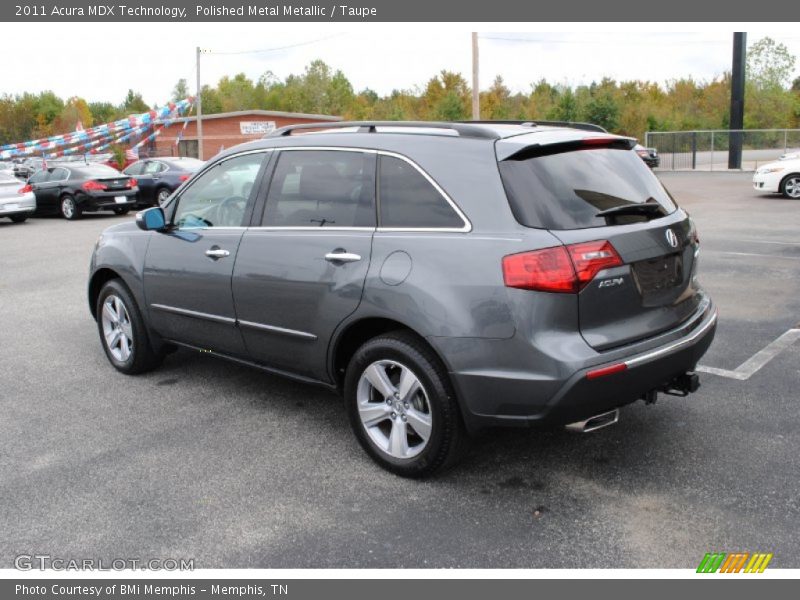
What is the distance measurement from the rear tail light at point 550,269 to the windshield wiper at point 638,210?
357mm

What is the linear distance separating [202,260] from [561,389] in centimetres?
262

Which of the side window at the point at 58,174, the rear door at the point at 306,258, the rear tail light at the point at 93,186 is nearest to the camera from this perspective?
the rear door at the point at 306,258

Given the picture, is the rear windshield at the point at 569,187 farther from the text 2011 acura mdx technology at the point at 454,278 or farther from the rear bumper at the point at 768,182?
the rear bumper at the point at 768,182

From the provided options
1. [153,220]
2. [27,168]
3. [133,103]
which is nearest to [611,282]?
[153,220]

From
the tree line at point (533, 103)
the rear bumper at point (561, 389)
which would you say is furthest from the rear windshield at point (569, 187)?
the tree line at point (533, 103)

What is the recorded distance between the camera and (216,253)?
4.86 metres

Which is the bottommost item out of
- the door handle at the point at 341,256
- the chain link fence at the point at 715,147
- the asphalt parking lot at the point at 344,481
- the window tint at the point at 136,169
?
the asphalt parking lot at the point at 344,481

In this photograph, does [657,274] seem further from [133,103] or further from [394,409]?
[133,103]

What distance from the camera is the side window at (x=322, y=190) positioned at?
4.18m

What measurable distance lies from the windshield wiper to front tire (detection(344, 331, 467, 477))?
1097 mm

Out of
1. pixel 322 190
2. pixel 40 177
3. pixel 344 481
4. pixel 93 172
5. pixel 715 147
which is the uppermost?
pixel 715 147

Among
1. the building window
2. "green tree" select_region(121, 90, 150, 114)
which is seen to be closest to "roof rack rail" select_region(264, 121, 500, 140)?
the building window

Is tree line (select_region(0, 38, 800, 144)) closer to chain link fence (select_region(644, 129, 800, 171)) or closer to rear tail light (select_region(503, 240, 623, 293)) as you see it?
chain link fence (select_region(644, 129, 800, 171))

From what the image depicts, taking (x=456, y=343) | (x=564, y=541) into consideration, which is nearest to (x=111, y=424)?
(x=456, y=343)
